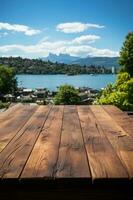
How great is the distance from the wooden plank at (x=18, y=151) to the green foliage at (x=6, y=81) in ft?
246

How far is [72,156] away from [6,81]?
79.3m

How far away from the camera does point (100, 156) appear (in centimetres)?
213

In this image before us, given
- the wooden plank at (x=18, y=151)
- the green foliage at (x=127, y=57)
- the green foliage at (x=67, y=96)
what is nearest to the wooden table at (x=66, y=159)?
the wooden plank at (x=18, y=151)

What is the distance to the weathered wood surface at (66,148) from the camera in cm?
181

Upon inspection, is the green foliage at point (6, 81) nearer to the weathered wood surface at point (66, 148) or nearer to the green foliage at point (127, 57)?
the green foliage at point (127, 57)

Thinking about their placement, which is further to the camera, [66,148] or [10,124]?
[10,124]

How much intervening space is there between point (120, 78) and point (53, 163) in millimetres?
17965

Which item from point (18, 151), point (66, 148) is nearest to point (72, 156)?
point (66, 148)

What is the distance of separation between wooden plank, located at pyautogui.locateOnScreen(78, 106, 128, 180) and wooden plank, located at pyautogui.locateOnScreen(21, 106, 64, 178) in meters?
0.23

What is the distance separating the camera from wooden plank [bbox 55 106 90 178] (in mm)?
1792

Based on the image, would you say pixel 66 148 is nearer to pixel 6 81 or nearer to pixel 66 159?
pixel 66 159

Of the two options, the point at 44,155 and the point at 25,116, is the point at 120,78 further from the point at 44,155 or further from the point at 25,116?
the point at 44,155

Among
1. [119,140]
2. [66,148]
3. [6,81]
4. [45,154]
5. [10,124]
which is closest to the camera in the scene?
[45,154]
